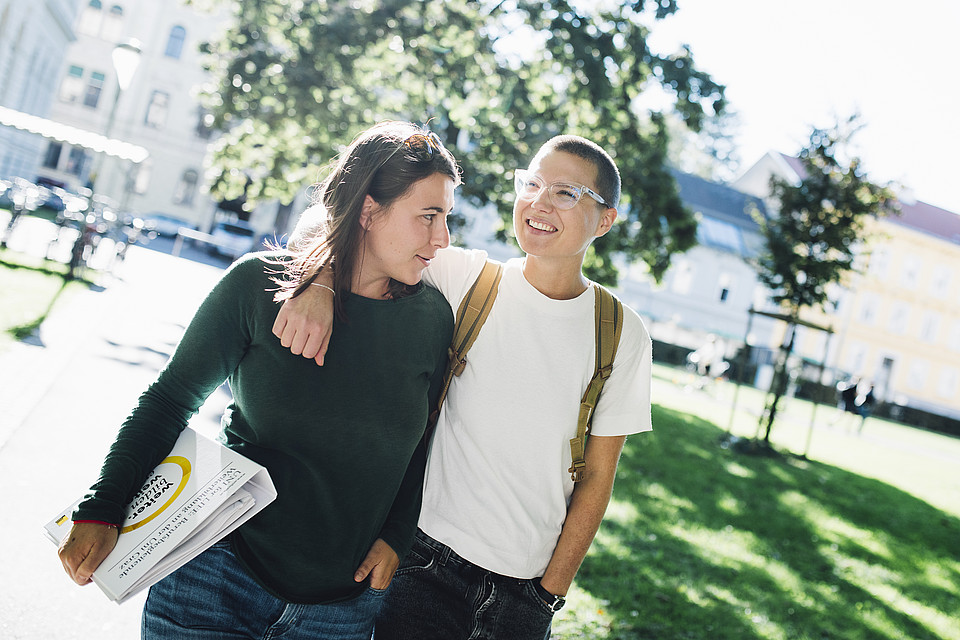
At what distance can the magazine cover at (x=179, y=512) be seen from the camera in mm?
1952

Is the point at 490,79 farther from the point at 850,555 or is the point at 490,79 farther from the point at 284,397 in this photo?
the point at 284,397

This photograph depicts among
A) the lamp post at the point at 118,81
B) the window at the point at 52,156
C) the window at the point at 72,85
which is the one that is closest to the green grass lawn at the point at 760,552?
the lamp post at the point at 118,81

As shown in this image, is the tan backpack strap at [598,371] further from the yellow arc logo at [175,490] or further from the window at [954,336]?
the window at [954,336]

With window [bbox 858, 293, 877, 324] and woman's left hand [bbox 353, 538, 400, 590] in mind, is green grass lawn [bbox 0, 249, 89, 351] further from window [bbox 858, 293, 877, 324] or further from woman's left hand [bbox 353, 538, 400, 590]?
window [bbox 858, 293, 877, 324]

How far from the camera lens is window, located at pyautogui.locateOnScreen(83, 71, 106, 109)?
47.3 metres

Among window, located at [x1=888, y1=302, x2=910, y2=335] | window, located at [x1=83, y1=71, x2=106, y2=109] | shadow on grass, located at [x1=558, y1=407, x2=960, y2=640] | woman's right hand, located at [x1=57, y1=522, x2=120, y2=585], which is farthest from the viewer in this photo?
window, located at [x1=888, y1=302, x2=910, y2=335]

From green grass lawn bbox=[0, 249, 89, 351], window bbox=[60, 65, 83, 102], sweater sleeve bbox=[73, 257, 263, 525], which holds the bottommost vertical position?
green grass lawn bbox=[0, 249, 89, 351]

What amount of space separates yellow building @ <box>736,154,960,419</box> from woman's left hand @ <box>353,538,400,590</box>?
182 ft

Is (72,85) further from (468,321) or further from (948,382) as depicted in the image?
(948,382)

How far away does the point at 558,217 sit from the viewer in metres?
2.80

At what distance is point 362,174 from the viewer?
2338 mm

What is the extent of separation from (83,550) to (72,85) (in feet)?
174

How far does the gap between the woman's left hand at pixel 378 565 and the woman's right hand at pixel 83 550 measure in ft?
2.34

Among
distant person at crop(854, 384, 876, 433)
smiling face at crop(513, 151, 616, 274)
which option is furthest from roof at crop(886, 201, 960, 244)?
smiling face at crop(513, 151, 616, 274)
